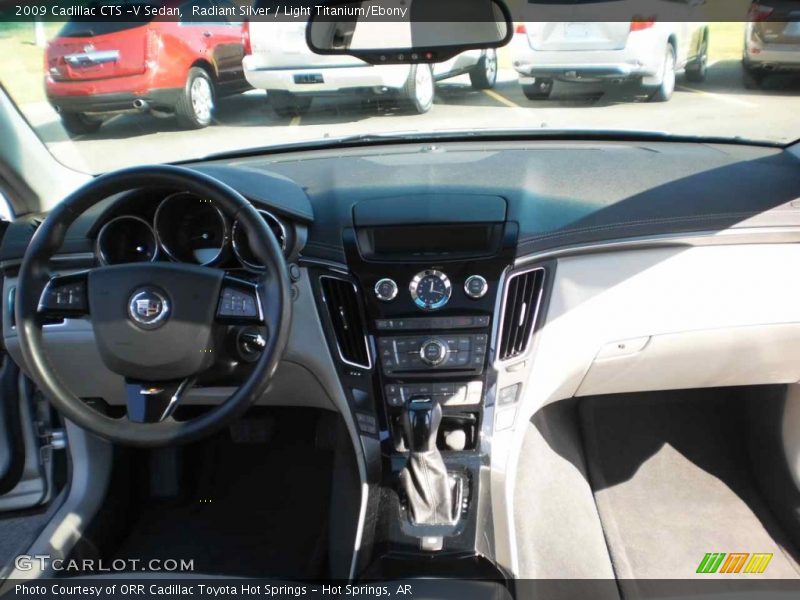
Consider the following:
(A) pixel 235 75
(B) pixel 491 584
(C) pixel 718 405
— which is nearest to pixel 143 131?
(A) pixel 235 75

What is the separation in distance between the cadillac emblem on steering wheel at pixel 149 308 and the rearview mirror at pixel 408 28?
2.99 ft

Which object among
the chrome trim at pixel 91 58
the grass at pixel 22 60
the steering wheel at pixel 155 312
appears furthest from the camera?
the chrome trim at pixel 91 58

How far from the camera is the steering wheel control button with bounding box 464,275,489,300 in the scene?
7.91 ft

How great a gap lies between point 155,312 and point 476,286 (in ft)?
3.10

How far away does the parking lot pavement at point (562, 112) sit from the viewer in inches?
116

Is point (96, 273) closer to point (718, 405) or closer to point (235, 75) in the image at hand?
point (235, 75)

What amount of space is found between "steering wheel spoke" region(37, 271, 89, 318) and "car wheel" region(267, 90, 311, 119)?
121cm

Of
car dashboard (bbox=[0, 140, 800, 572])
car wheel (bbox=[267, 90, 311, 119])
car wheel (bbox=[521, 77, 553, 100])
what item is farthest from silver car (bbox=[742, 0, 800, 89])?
car wheel (bbox=[267, 90, 311, 119])

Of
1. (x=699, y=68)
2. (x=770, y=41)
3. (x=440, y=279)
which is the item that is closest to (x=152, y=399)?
(x=440, y=279)

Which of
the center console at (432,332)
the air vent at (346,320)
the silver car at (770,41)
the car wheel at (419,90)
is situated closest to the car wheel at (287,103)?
the car wheel at (419,90)

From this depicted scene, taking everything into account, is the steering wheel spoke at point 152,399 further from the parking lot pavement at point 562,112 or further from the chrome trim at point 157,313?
the parking lot pavement at point 562,112

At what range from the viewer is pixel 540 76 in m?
2.92

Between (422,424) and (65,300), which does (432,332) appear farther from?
(65,300)

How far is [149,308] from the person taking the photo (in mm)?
2045
